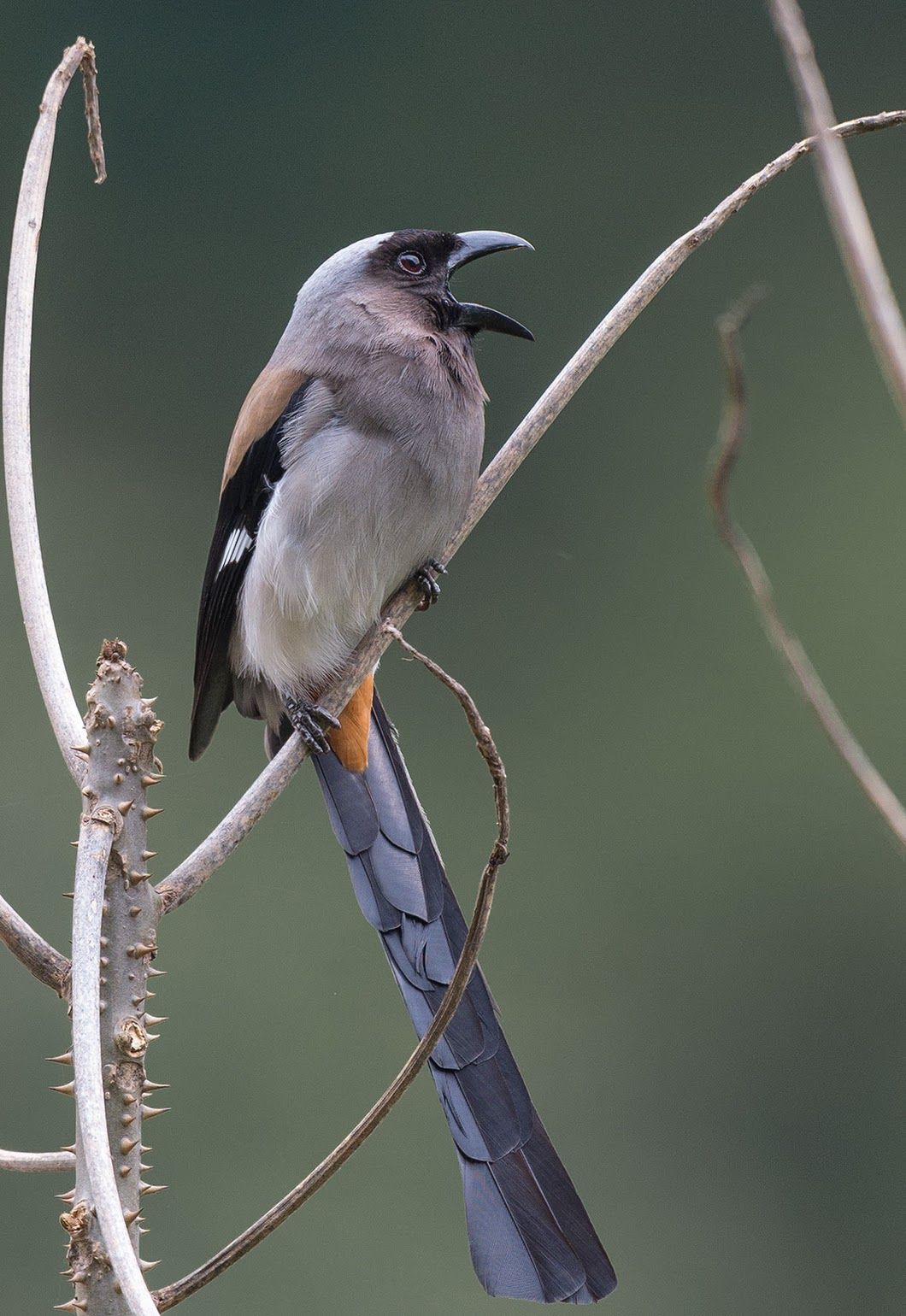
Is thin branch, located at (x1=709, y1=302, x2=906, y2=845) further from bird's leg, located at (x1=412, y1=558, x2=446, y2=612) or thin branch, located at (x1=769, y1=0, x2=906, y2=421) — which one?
bird's leg, located at (x1=412, y1=558, x2=446, y2=612)

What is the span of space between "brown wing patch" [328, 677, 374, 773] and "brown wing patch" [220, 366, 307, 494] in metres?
0.40

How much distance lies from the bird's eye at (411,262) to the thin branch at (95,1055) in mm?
1470

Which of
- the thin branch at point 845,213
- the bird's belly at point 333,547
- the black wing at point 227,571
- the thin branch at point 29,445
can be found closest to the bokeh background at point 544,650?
the black wing at point 227,571

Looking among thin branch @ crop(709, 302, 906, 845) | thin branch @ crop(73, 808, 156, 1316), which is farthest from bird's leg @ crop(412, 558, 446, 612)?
thin branch @ crop(709, 302, 906, 845)

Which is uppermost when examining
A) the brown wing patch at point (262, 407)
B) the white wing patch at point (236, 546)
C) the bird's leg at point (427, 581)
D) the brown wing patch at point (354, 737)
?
the brown wing patch at point (262, 407)

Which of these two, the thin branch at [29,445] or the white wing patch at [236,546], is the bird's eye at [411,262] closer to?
the white wing patch at [236,546]

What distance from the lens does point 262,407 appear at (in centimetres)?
214

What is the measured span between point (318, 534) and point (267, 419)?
21 cm

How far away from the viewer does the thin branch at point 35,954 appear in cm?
89

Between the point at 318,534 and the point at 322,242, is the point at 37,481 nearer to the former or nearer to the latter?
the point at 322,242

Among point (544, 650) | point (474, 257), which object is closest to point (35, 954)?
point (474, 257)

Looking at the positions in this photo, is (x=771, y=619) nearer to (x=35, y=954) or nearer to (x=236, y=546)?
(x=35, y=954)

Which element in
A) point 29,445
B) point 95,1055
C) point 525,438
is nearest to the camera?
point 95,1055

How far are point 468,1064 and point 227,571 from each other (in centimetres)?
86
